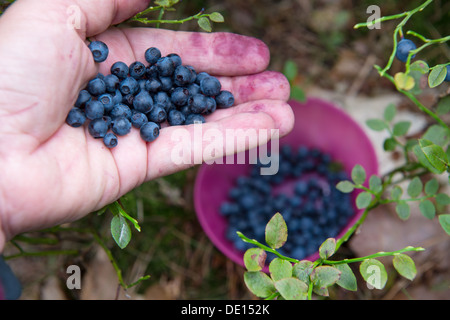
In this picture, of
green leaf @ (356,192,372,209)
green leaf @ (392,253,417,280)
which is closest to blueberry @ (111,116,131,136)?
green leaf @ (356,192,372,209)

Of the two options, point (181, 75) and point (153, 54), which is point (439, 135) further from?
point (153, 54)

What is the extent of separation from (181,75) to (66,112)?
1.53 feet

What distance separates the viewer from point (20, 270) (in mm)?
2176

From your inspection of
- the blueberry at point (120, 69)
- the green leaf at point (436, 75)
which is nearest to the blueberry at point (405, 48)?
the green leaf at point (436, 75)

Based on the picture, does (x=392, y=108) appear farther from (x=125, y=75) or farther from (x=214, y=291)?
(x=214, y=291)

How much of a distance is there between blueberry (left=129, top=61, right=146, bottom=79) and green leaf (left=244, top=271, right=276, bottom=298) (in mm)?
952

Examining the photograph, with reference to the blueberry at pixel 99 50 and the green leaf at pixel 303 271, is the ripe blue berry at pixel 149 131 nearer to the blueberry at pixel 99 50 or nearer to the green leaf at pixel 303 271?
the blueberry at pixel 99 50

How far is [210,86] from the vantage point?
1.71 meters

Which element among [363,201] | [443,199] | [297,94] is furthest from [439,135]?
[297,94]

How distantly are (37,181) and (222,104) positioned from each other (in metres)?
0.80

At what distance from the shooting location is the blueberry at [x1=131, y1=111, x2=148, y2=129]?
157 centimetres

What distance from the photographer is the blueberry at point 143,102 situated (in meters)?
Answer: 1.60

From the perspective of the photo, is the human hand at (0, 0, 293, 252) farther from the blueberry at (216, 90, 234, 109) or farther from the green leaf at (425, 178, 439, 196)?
the green leaf at (425, 178, 439, 196)

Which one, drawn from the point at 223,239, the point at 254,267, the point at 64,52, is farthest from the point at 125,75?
the point at 223,239
